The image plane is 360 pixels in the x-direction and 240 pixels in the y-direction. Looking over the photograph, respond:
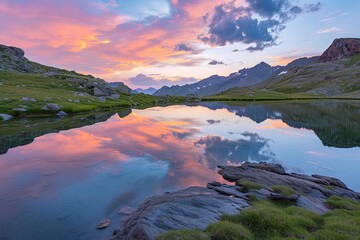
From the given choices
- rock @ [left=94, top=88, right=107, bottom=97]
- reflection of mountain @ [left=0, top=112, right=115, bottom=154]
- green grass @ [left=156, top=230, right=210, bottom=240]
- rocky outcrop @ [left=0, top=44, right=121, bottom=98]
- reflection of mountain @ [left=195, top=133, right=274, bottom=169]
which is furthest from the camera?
rocky outcrop @ [left=0, top=44, right=121, bottom=98]

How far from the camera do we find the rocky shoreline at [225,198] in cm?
1388

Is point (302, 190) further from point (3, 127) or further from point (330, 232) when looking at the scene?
point (3, 127)

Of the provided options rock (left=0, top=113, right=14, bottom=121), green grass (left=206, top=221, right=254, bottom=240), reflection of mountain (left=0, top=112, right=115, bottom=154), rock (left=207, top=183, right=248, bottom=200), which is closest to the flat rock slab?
green grass (left=206, top=221, right=254, bottom=240)

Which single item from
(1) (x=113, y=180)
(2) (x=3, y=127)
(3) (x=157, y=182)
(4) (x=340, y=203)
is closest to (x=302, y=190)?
(4) (x=340, y=203)

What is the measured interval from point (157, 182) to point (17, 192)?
1209cm

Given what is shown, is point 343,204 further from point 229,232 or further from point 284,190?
point 229,232

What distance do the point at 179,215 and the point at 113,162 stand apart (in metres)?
20.2

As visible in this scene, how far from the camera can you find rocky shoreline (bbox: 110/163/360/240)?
13.9 metres

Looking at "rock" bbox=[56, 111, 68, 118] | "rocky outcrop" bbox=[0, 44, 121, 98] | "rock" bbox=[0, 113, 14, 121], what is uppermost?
"rocky outcrop" bbox=[0, 44, 121, 98]

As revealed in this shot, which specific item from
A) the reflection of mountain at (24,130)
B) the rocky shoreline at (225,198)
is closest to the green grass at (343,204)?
the rocky shoreline at (225,198)

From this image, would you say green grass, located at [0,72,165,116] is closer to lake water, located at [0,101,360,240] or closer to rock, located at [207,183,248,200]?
lake water, located at [0,101,360,240]

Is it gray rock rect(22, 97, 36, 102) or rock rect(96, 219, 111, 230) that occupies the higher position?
gray rock rect(22, 97, 36, 102)

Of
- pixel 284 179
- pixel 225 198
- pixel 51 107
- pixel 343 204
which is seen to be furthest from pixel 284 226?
pixel 51 107

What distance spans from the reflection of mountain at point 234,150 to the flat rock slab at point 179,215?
14.5 metres
